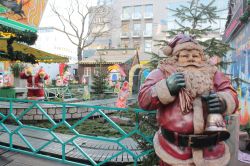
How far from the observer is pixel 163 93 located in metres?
2.05

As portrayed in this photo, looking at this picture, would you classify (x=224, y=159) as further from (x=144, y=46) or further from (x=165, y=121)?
(x=144, y=46)

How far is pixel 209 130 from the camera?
1.94 m

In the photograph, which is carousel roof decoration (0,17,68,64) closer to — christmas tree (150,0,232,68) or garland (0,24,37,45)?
garland (0,24,37,45)

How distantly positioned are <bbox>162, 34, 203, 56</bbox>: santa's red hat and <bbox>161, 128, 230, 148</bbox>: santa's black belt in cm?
70

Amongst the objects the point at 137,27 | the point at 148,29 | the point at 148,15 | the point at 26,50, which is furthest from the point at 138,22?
the point at 26,50

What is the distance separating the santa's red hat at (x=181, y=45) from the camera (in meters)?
2.21

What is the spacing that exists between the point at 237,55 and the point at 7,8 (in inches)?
238

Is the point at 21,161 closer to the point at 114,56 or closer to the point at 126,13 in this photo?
the point at 114,56

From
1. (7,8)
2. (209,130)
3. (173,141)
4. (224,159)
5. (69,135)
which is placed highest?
(7,8)

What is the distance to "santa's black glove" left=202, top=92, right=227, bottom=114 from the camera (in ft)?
6.54

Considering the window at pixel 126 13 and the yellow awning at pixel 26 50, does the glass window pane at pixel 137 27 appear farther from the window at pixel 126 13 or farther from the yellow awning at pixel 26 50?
the yellow awning at pixel 26 50

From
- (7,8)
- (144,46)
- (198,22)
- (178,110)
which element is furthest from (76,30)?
(178,110)

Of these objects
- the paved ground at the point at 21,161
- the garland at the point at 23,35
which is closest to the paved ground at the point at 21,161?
the paved ground at the point at 21,161

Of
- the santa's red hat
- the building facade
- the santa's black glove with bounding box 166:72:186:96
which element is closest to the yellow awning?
the santa's red hat
